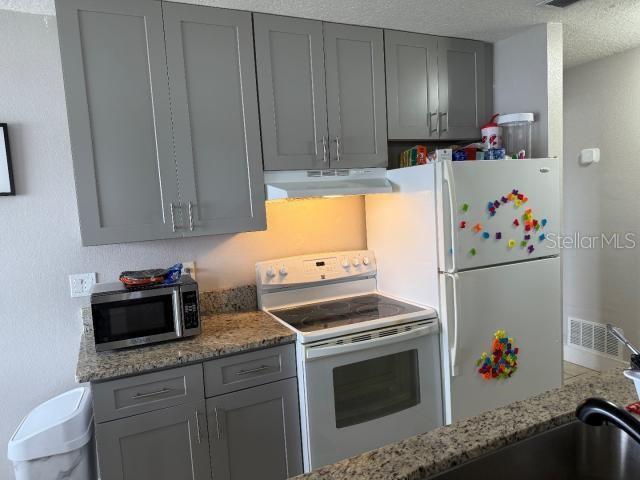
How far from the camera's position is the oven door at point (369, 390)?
6.67ft

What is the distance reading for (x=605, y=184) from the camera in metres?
3.30

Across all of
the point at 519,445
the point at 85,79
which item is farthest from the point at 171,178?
the point at 519,445

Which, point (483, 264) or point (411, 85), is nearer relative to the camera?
point (483, 264)

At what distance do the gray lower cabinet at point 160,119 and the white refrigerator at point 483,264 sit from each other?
833 millimetres

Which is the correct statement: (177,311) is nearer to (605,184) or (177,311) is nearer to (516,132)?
(516,132)

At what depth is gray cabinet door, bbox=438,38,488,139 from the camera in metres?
2.60

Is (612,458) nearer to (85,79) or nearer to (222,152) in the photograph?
(222,152)

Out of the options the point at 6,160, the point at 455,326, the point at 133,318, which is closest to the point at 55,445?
the point at 133,318

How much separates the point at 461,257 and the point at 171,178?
1.44 m

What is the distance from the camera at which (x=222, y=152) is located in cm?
212

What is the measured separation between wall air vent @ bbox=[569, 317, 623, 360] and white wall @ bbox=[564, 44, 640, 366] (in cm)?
7

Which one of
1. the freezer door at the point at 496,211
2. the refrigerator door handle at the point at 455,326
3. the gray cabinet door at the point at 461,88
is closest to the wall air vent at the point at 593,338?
the freezer door at the point at 496,211

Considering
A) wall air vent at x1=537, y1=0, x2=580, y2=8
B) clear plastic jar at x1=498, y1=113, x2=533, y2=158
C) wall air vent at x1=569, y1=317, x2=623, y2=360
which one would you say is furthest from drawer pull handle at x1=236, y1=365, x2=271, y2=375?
wall air vent at x1=569, y1=317, x2=623, y2=360

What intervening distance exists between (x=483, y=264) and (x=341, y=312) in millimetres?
779
